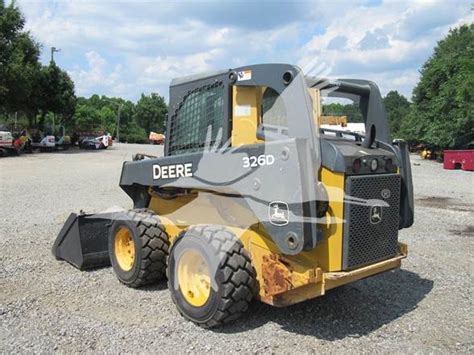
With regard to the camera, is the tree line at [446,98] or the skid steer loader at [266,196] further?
the tree line at [446,98]

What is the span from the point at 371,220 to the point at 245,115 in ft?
4.94

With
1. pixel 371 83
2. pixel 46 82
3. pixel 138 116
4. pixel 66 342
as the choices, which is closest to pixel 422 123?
pixel 46 82

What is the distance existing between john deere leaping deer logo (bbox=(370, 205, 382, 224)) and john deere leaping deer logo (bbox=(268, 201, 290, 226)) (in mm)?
838

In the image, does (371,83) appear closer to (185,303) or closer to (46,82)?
(185,303)

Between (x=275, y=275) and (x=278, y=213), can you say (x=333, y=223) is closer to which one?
(x=278, y=213)

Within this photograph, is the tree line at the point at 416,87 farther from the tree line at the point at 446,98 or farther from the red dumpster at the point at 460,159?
the red dumpster at the point at 460,159

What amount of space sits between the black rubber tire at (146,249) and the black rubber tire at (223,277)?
0.92 meters

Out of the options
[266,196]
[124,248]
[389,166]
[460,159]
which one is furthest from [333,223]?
[460,159]

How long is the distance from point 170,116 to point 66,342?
8.68 ft

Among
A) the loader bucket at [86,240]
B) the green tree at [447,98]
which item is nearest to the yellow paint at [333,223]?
the loader bucket at [86,240]

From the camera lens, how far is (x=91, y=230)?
6484mm

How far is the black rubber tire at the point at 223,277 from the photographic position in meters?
4.30

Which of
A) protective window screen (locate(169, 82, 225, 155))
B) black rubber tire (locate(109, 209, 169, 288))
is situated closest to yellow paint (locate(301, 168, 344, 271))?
protective window screen (locate(169, 82, 225, 155))

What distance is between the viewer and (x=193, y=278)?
187 inches
